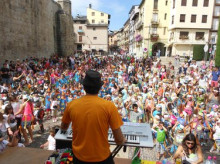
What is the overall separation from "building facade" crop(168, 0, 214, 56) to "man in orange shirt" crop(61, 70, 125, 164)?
107ft

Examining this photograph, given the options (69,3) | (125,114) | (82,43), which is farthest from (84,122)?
(82,43)

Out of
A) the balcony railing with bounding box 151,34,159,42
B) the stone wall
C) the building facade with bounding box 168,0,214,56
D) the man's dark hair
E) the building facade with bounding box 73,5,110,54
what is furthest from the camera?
the building facade with bounding box 73,5,110,54

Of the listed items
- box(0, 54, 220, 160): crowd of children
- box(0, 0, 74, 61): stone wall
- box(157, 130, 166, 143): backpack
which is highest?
box(0, 0, 74, 61): stone wall

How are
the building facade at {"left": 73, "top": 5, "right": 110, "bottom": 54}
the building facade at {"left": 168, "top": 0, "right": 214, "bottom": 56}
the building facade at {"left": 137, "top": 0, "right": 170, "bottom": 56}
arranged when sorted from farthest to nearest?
the building facade at {"left": 73, "top": 5, "right": 110, "bottom": 54}
the building facade at {"left": 137, "top": 0, "right": 170, "bottom": 56}
the building facade at {"left": 168, "top": 0, "right": 214, "bottom": 56}

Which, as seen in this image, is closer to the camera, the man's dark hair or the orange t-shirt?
the orange t-shirt

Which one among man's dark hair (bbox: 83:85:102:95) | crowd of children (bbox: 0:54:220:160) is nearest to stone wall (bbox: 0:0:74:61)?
crowd of children (bbox: 0:54:220:160)

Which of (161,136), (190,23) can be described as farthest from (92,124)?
(190,23)

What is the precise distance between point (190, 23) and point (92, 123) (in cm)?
3425

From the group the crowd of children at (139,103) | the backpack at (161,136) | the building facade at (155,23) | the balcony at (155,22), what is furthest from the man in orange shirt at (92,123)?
the balcony at (155,22)

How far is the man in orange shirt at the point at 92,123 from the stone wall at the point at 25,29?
48.1 ft

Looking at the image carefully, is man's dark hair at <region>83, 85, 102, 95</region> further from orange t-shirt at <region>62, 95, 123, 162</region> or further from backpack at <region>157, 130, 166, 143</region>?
backpack at <region>157, 130, 166, 143</region>

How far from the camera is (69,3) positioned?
3172 centimetres

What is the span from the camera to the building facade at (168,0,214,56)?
101ft

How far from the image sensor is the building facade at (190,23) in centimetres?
3064
